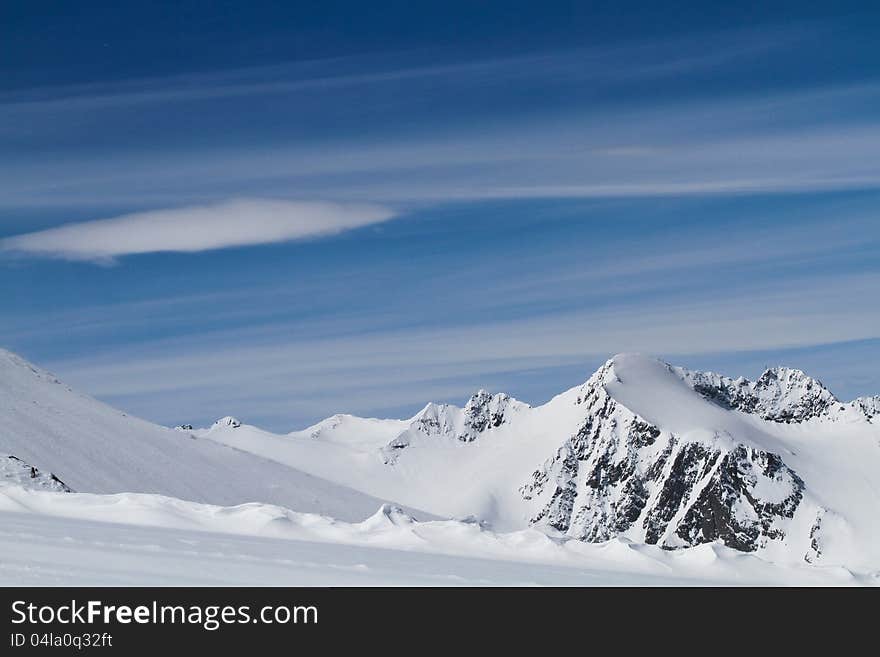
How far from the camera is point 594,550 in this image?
26.4 metres

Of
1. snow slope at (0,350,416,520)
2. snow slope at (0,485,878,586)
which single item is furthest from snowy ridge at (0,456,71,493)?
snow slope at (0,350,416,520)

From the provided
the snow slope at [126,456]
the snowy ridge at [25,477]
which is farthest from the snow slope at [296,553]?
the snow slope at [126,456]

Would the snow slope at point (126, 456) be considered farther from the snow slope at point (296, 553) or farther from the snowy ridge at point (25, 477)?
the snow slope at point (296, 553)

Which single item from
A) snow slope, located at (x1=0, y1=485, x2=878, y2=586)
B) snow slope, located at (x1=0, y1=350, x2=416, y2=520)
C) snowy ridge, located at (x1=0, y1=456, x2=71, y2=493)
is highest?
snow slope, located at (x1=0, y1=350, x2=416, y2=520)

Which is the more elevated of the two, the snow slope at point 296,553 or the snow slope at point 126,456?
the snow slope at point 126,456

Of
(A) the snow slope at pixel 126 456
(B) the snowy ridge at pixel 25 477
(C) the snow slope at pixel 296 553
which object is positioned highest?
(A) the snow slope at pixel 126 456

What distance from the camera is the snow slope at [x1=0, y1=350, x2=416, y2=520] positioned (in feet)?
216

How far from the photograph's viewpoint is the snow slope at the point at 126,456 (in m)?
65.9

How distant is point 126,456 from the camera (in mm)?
72625

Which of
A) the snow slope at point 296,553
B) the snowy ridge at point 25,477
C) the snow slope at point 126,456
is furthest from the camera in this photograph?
the snow slope at point 126,456

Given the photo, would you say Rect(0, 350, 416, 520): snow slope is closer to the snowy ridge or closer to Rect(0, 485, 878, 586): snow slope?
the snowy ridge

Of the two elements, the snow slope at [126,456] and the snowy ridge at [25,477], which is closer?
the snowy ridge at [25,477]
